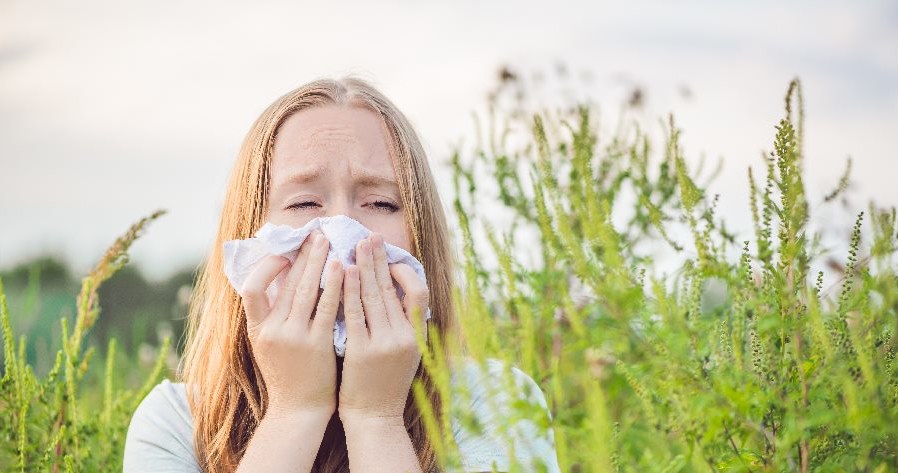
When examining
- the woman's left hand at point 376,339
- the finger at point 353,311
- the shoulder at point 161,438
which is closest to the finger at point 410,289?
the woman's left hand at point 376,339

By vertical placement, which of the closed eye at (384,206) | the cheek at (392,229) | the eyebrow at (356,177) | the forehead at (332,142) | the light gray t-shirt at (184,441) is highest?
the forehead at (332,142)

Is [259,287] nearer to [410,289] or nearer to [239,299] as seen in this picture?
[410,289]

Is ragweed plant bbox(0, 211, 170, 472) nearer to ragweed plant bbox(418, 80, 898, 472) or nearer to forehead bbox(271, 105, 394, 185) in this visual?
forehead bbox(271, 105, 394, 185)

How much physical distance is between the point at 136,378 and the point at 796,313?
4622 mm

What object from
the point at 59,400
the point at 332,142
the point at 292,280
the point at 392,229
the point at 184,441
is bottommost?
the point at 184,441

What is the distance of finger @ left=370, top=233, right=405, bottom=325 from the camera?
79.3 inches

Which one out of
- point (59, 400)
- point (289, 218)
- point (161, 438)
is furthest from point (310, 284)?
point (59, 400)

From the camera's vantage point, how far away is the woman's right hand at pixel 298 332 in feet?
6.40

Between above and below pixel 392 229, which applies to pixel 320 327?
below

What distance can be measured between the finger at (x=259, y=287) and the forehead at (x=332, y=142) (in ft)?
0.97

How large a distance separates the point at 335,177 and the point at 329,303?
375 millimetres

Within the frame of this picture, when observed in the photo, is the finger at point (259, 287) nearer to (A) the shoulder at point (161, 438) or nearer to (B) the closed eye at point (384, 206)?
(B) the closed eye at point (384, 206)

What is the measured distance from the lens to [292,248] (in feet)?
6.73

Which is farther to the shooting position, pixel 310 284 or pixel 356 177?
pixel 356 177
